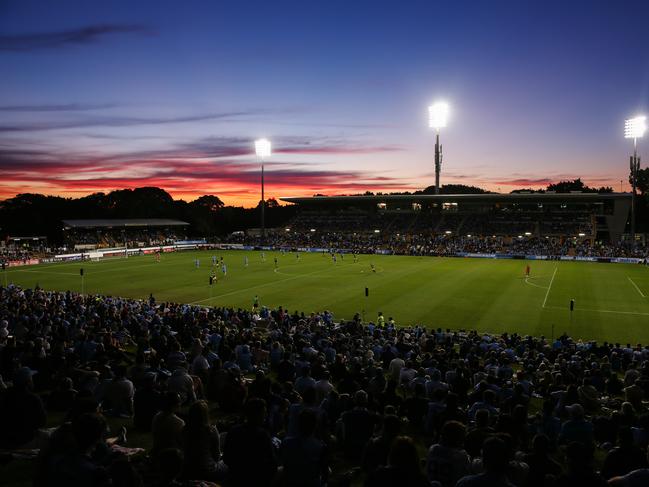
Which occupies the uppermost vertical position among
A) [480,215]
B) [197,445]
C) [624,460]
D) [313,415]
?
[480,215]

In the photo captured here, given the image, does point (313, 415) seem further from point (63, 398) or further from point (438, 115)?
point (438, 115)

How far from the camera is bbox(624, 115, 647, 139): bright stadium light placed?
61.6 meters

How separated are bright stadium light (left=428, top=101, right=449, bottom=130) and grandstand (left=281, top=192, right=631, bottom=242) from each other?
15944 millimetres

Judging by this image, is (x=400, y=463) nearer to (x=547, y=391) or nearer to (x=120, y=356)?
(x=547, y=391)

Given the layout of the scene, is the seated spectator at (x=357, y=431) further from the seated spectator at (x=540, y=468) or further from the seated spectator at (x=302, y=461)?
the seated spectator at (x=540, y=468)

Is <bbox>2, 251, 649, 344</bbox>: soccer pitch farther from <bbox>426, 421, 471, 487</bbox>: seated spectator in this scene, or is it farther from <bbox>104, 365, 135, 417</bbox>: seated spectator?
<bbox>426, 421, 471, 487</bbox>: seated spectator

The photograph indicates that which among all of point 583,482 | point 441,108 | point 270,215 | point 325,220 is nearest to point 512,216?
point 441,108

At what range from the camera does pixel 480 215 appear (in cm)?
9481

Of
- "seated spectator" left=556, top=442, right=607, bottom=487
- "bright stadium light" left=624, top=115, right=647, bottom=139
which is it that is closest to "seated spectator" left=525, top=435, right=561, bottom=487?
"seated spectator" left=556, top=442, right=607, bottom=487

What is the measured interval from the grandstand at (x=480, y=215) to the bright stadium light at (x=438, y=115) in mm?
15944

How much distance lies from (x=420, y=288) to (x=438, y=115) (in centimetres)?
4735

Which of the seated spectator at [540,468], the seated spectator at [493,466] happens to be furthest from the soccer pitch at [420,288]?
the seated spectator at [493,466]

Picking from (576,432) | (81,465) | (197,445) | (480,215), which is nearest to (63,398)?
(197,445)

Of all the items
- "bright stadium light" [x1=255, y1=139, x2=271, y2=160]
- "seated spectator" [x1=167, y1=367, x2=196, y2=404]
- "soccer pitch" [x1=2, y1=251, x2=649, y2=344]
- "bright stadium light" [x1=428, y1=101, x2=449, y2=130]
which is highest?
"bright stadium light" [x1=428, y1=101, x2=449, y2=130]
